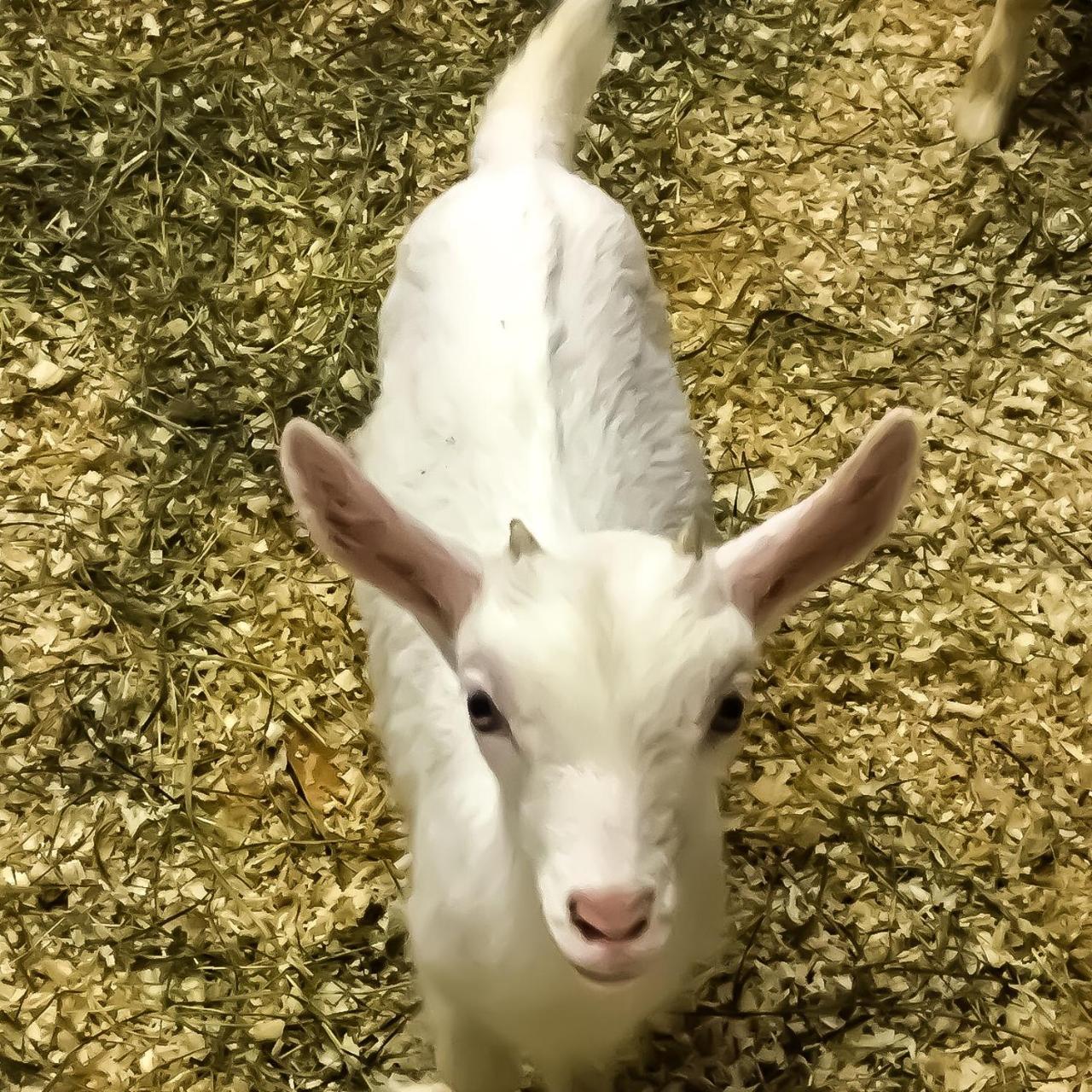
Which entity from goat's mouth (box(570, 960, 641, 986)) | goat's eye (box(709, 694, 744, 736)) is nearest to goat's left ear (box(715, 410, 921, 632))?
goat's eye (box(709, 694, 744, 736))

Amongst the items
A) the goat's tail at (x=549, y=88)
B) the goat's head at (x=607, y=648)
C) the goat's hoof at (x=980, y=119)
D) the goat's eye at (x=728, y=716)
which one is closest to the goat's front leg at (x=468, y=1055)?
the goat's head at (x=607, y=648)

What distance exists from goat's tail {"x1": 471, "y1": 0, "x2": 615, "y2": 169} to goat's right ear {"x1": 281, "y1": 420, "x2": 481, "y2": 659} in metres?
1.13

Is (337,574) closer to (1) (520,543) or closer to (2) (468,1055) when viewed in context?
(2) (468,1055)

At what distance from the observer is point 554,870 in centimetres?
100

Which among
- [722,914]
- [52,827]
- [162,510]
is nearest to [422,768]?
[722,914]

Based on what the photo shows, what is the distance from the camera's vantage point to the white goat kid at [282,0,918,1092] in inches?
39.8

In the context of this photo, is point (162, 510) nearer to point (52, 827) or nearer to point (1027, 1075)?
point (52, 827)

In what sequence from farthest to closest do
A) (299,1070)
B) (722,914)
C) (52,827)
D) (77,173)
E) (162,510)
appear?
(77,173), (162,510), (52,827), (299,1070), (722,914)

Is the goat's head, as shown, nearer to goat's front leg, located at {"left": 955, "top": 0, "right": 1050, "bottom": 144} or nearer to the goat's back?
the goat's back

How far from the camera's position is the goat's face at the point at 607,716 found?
98 centimetres

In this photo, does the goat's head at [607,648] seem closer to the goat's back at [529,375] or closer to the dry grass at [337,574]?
the goat's back at [529,375]

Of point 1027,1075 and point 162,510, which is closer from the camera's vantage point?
point 1027,1075

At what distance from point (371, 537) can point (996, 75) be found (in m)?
2.64

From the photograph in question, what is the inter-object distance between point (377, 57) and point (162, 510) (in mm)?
1472
